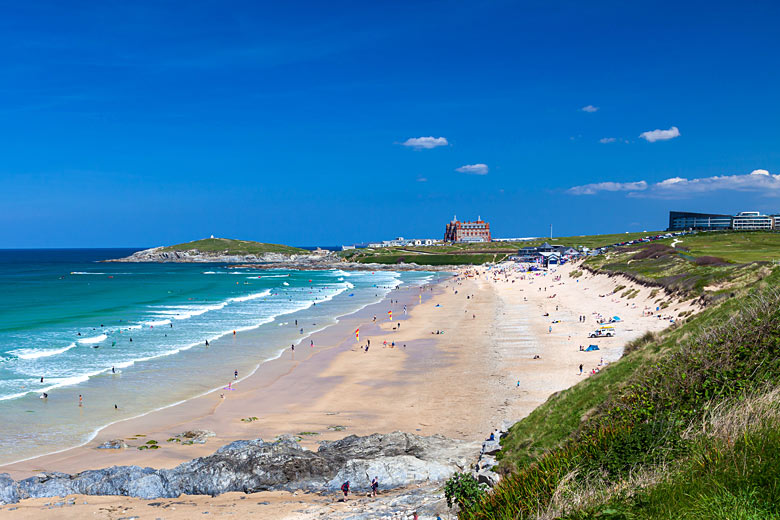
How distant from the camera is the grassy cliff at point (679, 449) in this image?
5.42 m

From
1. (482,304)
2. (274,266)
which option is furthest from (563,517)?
(274,266)

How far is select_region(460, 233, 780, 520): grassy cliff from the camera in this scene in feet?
17.8

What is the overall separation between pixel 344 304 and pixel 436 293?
17.6m

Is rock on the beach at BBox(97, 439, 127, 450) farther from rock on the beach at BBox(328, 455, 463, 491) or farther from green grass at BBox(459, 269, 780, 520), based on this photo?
green grass at BBox(459, 269, 780, 520)

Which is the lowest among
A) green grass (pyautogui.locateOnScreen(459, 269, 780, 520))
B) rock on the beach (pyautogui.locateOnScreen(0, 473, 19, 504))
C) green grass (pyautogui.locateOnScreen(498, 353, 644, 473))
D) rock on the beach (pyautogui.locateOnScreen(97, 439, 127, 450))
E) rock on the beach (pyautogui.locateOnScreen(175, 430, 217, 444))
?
rock on the beach (pyautogui.locateOnScreen(175, 430, 217, 444))

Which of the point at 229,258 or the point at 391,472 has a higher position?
the point at 229,258

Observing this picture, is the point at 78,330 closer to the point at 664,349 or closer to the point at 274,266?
the point at 664,349

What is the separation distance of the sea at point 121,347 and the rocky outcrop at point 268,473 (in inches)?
192

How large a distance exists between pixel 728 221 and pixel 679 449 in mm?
153048

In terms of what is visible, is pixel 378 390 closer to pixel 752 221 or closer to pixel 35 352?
pixel 35 352

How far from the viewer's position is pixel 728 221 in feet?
441

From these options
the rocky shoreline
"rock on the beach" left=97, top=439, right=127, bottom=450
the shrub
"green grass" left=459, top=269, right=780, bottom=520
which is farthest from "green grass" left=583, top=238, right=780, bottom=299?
the rocky shoreline

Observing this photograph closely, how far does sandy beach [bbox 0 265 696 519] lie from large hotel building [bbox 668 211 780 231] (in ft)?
317

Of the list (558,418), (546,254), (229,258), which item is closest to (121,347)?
(558,418)
